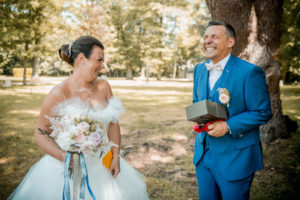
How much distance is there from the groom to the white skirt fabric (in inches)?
39.0

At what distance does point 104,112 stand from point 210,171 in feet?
4.54

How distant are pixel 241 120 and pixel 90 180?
5.79ft

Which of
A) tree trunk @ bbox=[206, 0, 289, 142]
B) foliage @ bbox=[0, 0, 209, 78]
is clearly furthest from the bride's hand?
foliage @ bbox=[0, 0, 209, 78]

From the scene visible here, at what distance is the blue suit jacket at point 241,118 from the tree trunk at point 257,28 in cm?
305

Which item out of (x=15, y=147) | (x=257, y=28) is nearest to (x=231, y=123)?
(x=257, y=28)

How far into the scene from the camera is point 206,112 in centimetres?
188

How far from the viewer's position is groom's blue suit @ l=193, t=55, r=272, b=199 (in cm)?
205

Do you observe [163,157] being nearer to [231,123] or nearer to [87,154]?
[87,154]

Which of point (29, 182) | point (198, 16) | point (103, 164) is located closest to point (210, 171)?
point (103, 164)

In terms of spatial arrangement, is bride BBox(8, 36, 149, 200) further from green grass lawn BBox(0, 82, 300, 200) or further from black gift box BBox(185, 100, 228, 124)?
green grass lawn BBox(0, 82, 300, 200)

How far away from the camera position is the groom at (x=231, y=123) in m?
2.05

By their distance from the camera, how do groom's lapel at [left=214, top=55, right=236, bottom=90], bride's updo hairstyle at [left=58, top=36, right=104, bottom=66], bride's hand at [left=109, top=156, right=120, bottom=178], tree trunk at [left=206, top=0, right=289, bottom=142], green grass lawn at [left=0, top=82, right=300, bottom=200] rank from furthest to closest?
tree trunk at [left=206, top=0, right=289, bottom=142]
green grass lawn at [left=0, top=82, right=300, bottom=200]
bride's hand at [left=109, top=156, right=120, bottom=178]
bride's updo hairstyle at [left=58, top=36, right=104, bottom=66]
groom's lapel at [left=214, top=55, right=236, bottom=90]

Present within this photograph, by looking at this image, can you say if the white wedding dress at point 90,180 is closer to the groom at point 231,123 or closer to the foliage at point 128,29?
the groom at point 231,123

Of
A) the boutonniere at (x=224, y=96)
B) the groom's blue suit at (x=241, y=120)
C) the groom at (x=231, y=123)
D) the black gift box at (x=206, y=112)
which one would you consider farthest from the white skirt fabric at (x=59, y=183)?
the boutonniere at (x=224, y=96)
